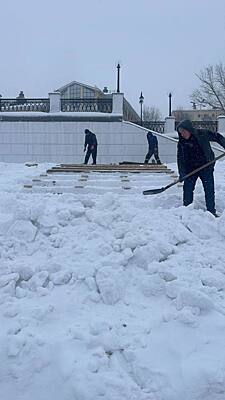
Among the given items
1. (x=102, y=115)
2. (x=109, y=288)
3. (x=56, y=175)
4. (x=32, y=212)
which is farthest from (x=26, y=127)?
(x=109, y=288)

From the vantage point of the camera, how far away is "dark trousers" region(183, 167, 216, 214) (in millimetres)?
5734

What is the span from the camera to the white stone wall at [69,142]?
1892cm

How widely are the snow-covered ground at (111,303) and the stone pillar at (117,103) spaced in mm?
14152

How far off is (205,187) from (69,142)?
541 inches

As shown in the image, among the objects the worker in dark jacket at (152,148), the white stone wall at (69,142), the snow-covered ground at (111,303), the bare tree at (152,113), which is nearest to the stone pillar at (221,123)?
the white stone wall at (69,142)

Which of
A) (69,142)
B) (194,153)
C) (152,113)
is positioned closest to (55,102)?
(69,142)

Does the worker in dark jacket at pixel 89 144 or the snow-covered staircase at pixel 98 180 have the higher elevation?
the worker in dark jacket at pixel 89 144

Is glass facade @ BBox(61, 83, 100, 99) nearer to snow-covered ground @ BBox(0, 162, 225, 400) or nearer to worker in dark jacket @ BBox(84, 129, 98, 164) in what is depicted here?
worker in dark jacket @ BBox(84, 129, 98, 164)

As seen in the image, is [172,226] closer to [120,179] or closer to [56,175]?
[120,179]

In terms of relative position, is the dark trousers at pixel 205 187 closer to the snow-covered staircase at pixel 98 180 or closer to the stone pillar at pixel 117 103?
the snow-covered staircase at pixel 98 180

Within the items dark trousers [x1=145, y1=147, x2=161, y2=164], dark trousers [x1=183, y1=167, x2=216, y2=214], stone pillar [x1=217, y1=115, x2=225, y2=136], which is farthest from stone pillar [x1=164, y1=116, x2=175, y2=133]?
dark trousers [x1=183, y1=167, x2=216, y2=214]

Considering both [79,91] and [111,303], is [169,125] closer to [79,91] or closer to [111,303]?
[79,91]

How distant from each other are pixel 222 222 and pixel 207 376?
2234mm

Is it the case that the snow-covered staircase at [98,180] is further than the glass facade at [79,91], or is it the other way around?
the glass facade at [79,91]
